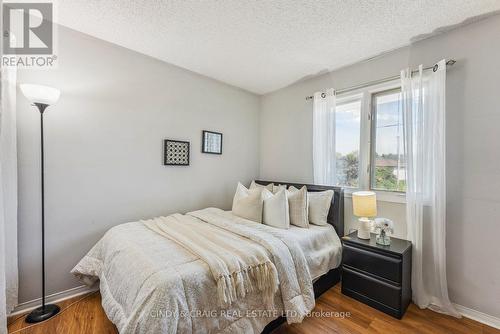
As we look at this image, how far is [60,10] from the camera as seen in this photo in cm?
187

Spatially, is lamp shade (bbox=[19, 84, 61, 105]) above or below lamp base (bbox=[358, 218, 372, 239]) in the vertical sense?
above

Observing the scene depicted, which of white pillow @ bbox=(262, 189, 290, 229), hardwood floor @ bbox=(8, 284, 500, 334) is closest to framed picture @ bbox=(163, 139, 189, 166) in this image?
white pillow @ bbox=(262, 189, 290, 229)

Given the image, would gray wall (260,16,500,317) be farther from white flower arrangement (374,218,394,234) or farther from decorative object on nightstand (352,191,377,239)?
decorative object on nightstand (352,191,377,239)

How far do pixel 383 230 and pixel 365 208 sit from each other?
0.90 feet

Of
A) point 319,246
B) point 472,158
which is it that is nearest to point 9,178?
point 319,246

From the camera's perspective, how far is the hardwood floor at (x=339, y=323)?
5.64 feet

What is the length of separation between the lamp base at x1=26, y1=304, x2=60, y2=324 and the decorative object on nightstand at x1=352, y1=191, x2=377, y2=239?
2898 millimetres

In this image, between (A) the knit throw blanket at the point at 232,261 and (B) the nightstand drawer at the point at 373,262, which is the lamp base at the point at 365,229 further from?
(A) the knit throw blanket at the point at 232,261

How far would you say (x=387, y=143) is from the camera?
245 centimetres

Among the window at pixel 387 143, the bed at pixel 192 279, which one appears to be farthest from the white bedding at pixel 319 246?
the window at pixel 387 143

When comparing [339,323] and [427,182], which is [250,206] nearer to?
[339,323]

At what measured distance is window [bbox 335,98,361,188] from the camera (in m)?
2.69

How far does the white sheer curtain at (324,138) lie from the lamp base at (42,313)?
298 centimetres

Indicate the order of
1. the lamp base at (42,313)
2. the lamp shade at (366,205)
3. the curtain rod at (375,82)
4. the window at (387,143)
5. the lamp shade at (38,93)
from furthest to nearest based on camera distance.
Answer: the window at (387,143), the lamp shade at (366,205), the curtain rod at (375,82), the lamp base at (42,313), the lamp shade at (38,93)
